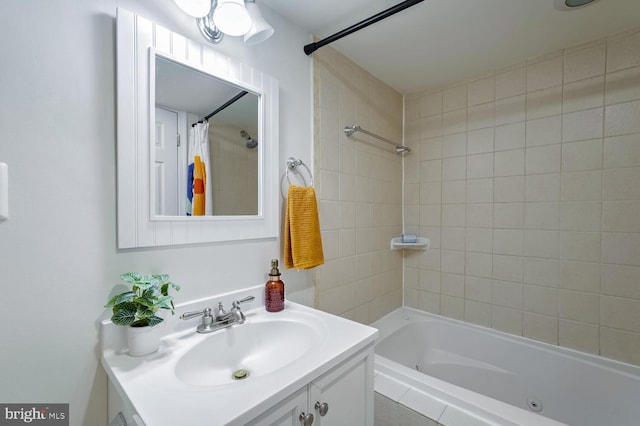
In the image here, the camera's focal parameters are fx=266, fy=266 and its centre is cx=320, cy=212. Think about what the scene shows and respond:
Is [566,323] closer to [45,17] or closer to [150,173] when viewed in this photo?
[150,173]

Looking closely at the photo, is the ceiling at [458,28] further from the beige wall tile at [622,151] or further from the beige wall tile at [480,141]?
the beige wall tile at [622,151]

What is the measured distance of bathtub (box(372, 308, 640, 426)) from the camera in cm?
112

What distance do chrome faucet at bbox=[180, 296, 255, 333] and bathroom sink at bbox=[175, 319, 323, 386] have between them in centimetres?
3

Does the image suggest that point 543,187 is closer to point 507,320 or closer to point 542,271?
point 542,271

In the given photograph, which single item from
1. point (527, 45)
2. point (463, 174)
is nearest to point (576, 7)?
point (527, 45)

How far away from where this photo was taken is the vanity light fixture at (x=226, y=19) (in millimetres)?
919

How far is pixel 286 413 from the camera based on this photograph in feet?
2.18

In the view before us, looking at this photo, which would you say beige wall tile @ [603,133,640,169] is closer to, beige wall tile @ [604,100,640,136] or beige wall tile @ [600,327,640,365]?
beige wall tile @ [604,100,640,136]

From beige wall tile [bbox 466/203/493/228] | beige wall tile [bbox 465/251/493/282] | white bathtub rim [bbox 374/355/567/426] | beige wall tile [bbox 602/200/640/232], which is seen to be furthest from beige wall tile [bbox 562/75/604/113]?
white bathtub rim [bbox 374/355/567/426]

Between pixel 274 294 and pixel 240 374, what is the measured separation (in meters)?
0.32

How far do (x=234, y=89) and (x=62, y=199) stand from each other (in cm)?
71

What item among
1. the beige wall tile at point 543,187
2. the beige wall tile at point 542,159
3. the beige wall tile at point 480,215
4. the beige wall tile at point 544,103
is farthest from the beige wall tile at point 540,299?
the beige wall tile at point 544,103

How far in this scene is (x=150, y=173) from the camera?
0.88m

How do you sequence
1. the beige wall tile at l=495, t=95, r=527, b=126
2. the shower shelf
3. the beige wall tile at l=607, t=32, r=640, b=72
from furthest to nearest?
the shower shelf < the beige wall tile at l=495, t=95, r=527, b=126 < the beige wall tile at l=607, t=32, r=640, b=72
